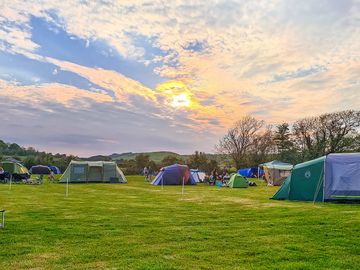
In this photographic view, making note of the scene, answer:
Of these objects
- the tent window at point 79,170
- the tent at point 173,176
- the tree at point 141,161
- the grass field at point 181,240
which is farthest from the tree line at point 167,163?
the grass field at point 181,240

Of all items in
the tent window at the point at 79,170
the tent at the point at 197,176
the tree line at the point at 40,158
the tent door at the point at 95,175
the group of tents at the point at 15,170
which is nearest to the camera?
the group of tents at the point at 15,170

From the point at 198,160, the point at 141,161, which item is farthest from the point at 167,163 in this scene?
the point at 198,160

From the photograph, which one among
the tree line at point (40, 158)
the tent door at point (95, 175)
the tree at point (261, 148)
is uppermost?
the tree at point (261, 148)

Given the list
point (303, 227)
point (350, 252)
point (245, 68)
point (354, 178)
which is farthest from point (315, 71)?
point (350, 252)

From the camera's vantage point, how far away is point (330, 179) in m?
13.2

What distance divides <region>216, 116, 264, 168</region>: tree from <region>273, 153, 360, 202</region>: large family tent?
124ft

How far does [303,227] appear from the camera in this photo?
305 inches

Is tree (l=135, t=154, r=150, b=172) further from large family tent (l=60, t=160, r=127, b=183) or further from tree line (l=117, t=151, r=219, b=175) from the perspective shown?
large family tent (l=60, t=160, r=127, b=183)

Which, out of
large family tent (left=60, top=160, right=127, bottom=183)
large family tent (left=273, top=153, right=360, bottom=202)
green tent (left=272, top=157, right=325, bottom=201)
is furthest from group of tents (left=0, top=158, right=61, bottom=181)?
large family tent (left=273, top=153, right=360, bottom=202)

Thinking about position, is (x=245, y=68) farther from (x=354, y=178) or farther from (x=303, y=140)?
(x=303, y=140)

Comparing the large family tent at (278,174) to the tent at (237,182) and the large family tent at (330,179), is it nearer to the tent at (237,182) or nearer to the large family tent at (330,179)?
the tent at (237,182)

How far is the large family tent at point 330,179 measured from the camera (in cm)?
1287

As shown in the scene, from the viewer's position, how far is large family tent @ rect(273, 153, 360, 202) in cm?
1287

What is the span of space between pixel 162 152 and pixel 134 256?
189ft
